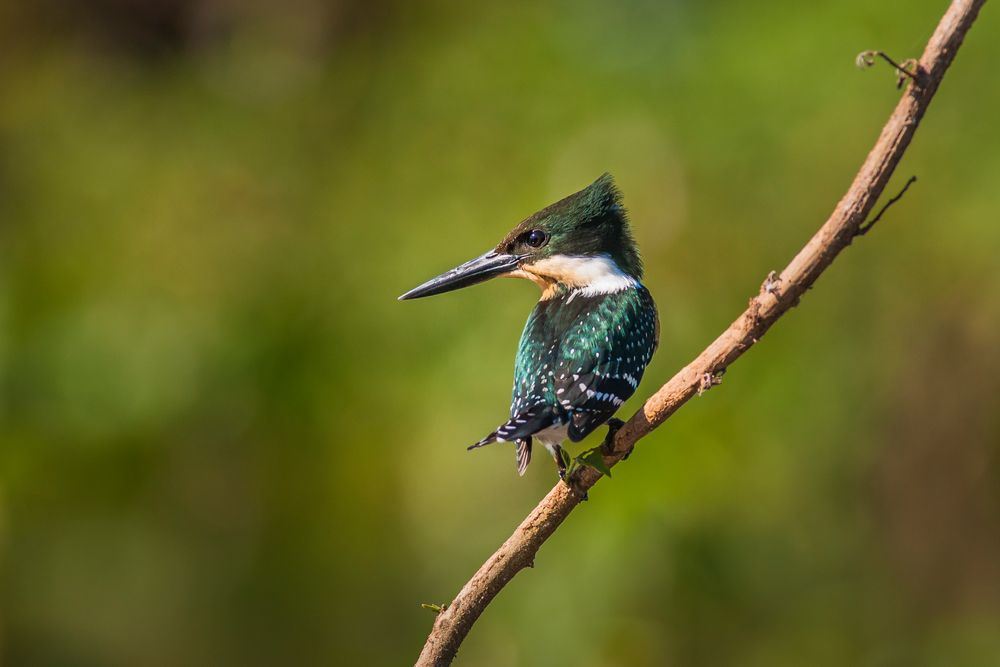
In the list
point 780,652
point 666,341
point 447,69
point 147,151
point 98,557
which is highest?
point 147,151

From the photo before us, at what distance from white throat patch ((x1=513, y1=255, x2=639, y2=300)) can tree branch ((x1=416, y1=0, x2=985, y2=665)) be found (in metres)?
0.49

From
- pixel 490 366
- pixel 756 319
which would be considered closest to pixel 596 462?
pixel 756 319

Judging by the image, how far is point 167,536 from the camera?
419 centimetres

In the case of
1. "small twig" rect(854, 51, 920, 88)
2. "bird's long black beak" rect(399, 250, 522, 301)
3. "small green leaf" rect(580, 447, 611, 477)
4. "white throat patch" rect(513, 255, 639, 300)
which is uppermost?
"bird's long black beak" rect(399, 250, 522, 301)

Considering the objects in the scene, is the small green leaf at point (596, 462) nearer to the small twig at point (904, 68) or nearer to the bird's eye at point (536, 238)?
the small twig at point (904, 68)

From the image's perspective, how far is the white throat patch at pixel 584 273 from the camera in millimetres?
1643

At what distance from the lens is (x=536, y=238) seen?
1.63 metres

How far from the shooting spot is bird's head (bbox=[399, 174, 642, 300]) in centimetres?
160

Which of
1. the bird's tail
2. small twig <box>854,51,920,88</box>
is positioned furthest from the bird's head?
small twig <box>854,51,920,88</box>

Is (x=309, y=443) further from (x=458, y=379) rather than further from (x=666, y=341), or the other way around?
(x=666, y=341)

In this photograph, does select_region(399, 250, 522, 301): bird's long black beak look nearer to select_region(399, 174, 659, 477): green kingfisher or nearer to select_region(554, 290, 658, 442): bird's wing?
select_region(399, 174, 659, 477): green kingfisher

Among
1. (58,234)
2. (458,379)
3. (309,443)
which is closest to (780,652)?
(458,379)

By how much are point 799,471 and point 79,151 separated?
11.8 feet

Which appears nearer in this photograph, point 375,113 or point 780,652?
point 780,652
